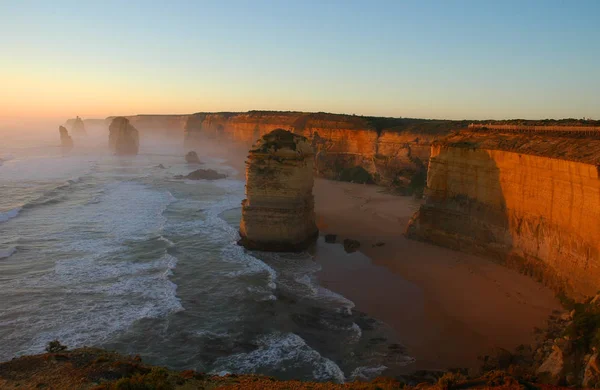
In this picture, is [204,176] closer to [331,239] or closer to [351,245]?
[331,239]

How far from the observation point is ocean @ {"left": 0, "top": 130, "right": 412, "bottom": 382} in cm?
1226

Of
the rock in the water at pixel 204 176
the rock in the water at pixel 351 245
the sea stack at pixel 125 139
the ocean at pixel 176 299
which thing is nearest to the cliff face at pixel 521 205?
the rock in the water at pixel 351 245

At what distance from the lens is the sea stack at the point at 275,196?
69.6ft

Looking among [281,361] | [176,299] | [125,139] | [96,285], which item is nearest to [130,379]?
[281,361]

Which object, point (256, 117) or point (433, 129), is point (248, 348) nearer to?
point (433, 129)

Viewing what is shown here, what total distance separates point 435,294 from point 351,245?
20.9 feet

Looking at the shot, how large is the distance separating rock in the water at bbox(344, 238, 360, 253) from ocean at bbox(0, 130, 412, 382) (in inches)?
94.1

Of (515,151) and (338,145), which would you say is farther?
(338,145)

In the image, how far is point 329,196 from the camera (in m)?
34.7

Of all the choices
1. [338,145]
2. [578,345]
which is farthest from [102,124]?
[578,345]

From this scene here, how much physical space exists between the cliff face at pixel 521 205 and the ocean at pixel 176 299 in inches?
267

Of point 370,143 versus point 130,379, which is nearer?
point 130,379

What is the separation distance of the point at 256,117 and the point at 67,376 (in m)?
58.8

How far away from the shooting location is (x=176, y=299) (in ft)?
51.9
